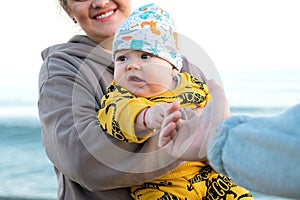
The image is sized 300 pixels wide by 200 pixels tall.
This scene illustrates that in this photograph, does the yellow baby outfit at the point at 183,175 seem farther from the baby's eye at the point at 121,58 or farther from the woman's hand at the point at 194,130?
the woman's hand at the point at 194,130

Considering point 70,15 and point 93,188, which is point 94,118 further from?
point 70,15

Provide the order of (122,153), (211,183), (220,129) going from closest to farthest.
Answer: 1. (220,129)
2. (122,153)
3. (211,183)

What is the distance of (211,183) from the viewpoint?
200cm

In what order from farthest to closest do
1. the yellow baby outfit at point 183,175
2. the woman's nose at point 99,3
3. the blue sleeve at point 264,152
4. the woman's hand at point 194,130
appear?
the woman's nose at point 99,3 → the yellow baby outfit at point 183,175 → the woman's hand at point 194,130 → the blue sleeve at point 264,152

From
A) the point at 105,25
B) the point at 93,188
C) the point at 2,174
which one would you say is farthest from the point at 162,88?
the point at 2,174

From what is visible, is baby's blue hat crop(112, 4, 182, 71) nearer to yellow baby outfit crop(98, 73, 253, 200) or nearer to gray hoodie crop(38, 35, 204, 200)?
yellow baby outfit crop(98, 73, 253, 200)

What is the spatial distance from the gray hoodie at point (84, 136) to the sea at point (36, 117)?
36.1 inches

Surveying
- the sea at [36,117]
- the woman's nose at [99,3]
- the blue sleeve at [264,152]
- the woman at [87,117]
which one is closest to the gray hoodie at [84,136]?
the woman at [87,117]


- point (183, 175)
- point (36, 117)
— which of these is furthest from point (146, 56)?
point (36, 117)

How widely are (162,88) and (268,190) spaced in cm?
91

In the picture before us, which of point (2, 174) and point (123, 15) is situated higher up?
point (123, 15)

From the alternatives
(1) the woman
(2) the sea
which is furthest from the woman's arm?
(2) the sea

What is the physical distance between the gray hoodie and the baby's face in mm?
165

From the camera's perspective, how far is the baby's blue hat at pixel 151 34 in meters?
1.93
